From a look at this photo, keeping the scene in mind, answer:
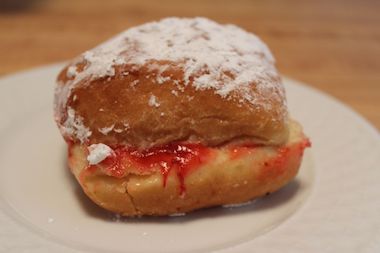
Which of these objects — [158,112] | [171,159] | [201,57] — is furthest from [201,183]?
[201,57]

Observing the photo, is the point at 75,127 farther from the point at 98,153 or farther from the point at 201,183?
the point at 201,183

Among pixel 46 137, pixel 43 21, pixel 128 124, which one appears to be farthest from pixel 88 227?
pixel 43 21

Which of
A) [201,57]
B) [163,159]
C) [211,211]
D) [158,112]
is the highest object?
[201,57]

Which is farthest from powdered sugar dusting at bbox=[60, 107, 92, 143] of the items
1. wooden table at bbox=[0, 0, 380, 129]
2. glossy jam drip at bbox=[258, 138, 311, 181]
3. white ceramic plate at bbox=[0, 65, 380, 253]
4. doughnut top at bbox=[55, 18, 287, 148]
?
wooden table at bbox=[0, 0, 380, 129]

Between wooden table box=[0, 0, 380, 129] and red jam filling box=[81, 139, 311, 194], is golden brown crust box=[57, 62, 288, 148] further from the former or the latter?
wooden table box=[0, 0, 380, 129]

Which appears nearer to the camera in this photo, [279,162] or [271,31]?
[279,162]

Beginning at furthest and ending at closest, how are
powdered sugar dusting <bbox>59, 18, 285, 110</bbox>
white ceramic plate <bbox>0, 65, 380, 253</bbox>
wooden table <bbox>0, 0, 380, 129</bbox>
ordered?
wooden table <bbox>0, 0, 380, 129</bbox>
powdered sugar dusting <bbox>59, 18, 285, 110</bbox>
white ceramic plate <bbox>0, 65, 380, 253</bbox>

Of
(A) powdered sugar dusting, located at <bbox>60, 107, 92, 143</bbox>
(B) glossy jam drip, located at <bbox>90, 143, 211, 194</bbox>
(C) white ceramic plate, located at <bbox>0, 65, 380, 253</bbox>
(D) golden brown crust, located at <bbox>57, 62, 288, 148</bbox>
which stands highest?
(D) golden brown crust, located at <bbox>57, 62, 288, 148</bbox>
